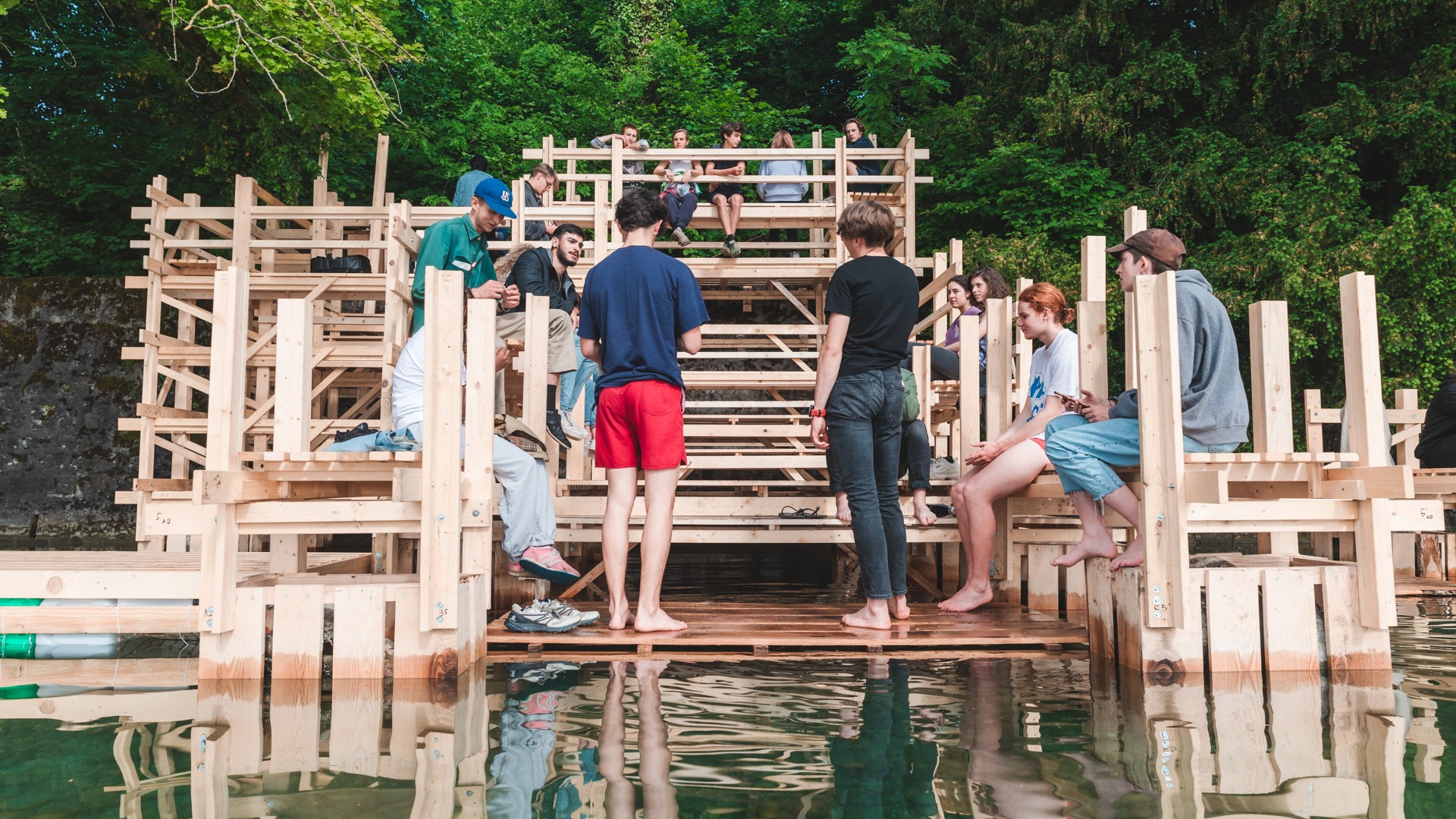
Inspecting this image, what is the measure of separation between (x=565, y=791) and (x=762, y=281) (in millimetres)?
10465

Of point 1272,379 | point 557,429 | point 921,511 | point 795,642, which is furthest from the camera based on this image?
point 557,429

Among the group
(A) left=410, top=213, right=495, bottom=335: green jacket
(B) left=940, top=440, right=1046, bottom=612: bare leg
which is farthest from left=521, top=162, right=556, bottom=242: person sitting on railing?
(B) left=940, top=440, right=1046, bottom=612: bare leg

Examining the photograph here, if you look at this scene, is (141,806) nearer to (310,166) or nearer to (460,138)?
(310,166)

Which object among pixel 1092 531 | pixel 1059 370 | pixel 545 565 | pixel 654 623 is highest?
pixel 1059 370

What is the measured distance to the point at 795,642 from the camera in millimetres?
4438

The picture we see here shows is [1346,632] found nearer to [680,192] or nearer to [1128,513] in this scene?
[1128,513]

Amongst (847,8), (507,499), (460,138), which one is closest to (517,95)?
(460,138)

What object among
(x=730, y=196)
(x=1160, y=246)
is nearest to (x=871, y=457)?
(x=1160, y=246)

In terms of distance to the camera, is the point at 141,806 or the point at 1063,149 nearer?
the point at 141,806

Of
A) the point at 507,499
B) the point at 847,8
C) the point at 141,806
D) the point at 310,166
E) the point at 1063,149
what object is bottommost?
the point at 141,806

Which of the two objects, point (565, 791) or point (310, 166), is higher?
point (310, 166)

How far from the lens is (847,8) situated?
1970cm

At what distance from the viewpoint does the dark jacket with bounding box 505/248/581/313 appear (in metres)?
6.38

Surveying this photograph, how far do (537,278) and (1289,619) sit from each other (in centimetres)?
428
